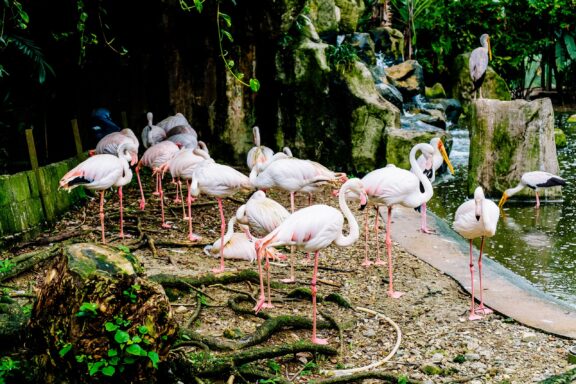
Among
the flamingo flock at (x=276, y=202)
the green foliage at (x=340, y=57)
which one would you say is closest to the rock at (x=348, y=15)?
the green foliage at (x=340, y=57)

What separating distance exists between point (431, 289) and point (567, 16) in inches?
763

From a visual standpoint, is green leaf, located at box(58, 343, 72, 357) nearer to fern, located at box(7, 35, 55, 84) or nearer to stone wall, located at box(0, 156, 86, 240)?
stone wall, located at box(0, 156, 86, 240)

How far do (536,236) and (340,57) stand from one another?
4.19 m

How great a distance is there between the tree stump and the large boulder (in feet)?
25.8

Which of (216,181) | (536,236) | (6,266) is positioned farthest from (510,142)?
(6,266)

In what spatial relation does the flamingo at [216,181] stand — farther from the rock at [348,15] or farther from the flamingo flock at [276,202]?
the rock at [348,15]

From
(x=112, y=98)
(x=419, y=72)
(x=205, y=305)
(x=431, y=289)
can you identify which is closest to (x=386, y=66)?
(x=419, y=72)

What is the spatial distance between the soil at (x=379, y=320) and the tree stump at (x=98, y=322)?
91 cm

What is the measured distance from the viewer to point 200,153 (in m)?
7.88

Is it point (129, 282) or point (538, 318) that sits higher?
point (129, 282)

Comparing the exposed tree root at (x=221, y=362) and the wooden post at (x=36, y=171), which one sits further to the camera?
the wooden post at (x=36, y=171)

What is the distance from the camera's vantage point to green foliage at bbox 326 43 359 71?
11.0 m

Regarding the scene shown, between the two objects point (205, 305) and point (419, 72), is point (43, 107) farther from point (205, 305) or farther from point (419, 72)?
point (419, 72)

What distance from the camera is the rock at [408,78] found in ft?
56.4
